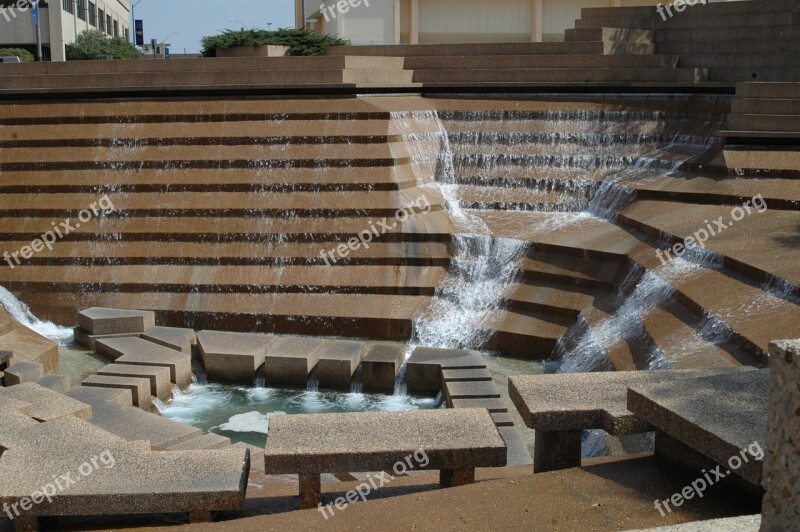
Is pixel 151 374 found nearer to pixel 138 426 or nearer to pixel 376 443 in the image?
pixel 138 426

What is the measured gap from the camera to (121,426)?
8.52m

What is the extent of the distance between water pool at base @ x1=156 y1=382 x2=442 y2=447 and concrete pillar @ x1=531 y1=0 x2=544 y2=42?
2247cm

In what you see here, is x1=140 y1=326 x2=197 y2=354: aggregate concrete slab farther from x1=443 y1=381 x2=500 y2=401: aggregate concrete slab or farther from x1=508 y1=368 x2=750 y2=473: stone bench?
x1=508 y1=368 x2=750 y2=473: stone bench

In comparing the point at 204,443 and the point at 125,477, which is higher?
the point at 125,477

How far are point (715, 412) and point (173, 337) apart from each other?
27.7ft

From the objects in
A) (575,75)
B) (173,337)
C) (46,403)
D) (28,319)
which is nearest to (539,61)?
(575,75)

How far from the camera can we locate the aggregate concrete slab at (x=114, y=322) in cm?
1211

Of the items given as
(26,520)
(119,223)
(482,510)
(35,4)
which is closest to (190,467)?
(26,520)

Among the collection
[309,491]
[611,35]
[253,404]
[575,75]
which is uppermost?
[611,35]

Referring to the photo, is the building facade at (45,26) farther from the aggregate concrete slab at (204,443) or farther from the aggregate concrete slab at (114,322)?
the aggregate concrete slab at (204,443)

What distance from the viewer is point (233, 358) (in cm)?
1104

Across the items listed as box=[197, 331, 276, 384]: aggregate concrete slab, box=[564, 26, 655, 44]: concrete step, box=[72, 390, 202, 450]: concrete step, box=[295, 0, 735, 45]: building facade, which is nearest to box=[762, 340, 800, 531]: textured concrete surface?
box=[72, 390, 202, 450]: concrete step

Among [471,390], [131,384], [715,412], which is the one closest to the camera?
[715,412]

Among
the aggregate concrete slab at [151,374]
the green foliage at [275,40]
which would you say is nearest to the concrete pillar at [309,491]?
the aggregate concrete slab at [151,374]
